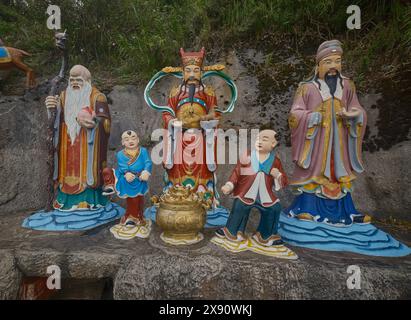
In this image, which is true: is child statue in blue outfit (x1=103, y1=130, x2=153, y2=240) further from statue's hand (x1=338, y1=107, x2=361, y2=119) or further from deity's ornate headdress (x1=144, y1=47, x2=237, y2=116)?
statue's hand (x1=338, y1=107, x2=361, y2=119)

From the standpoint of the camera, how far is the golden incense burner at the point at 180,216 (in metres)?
2.76

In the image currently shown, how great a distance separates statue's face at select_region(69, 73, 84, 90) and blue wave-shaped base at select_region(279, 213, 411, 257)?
9.79ft

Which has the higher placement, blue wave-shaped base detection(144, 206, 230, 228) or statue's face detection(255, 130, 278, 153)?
statue's face detection(255, 130, 278, 153)

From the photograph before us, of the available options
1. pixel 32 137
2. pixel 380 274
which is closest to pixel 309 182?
pixel 380 274

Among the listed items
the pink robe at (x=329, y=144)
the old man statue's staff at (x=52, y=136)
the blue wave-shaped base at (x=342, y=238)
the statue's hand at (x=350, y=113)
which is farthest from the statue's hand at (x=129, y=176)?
the statue's hand at (x=350, y=113)

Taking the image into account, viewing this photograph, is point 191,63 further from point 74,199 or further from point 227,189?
point 74,199

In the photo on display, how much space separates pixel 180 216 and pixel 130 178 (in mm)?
695

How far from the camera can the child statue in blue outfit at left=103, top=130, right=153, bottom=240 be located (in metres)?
3.02

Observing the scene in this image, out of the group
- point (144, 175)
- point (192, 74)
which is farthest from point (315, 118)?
point (144, 175)

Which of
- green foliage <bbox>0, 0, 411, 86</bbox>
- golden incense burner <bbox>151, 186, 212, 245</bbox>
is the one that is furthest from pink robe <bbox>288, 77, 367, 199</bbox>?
green foliage <bbox>0, 0, 411, 86</bbox>

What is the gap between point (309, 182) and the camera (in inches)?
124

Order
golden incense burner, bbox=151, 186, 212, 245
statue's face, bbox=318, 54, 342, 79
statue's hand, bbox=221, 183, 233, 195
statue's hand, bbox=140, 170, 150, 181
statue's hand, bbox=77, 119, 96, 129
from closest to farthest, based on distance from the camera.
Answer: statue's hand, bbox=221, 183, 233, 195
golden incense burner, bbox=151, 186, 212, 245
statue's hand, bbox=140, 170, 150, 181
statue's face, bbox=318, 54, 342, 79
statue's hand, bbox=77, 119, 96, 129

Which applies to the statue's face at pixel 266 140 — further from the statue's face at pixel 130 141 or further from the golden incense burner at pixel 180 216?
the statue's face at pixel 130 141

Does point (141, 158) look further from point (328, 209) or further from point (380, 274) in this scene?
point (380, 274)
